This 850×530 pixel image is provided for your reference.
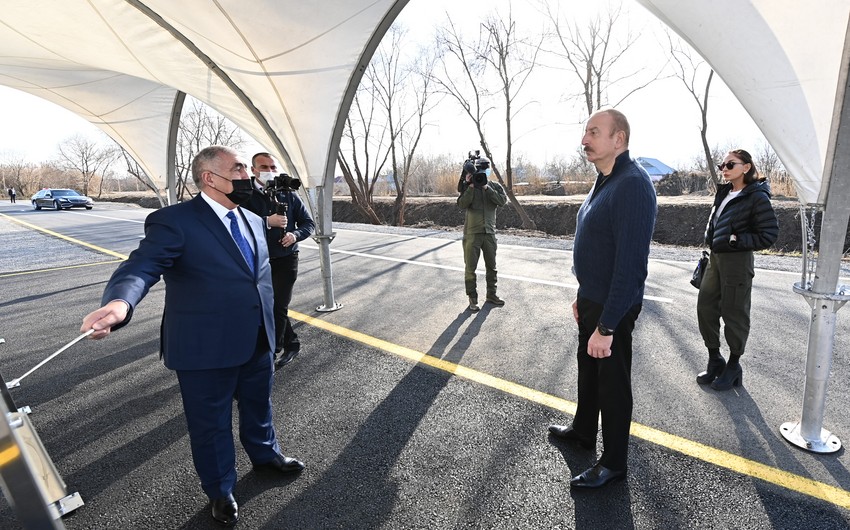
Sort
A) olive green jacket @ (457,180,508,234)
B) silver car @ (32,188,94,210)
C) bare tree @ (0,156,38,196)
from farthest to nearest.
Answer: bare tree @ (0,156,38,196)
silver car @ (32,188,94,210)
olive green jacket @ (457,180,508,234)

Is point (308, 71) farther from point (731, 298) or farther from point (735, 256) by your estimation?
point (731, 298)

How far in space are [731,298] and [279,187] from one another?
3889 millimetres

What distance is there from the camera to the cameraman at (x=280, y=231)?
3844mm

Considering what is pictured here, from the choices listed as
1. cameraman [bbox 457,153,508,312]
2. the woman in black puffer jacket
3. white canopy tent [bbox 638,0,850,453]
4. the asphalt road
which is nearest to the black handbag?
the woman in black puffer jacket

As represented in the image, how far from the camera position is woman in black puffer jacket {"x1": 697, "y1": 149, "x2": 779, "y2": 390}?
10.2 feet

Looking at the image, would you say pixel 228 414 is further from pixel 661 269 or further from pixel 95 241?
pixel 95 241

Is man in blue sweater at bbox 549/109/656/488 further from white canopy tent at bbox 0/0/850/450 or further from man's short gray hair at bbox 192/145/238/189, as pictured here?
man's short gray hair at bbox 192/145/238/189

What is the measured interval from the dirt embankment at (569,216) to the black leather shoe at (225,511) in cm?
1114

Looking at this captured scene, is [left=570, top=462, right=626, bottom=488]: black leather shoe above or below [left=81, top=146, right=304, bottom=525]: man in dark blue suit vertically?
below

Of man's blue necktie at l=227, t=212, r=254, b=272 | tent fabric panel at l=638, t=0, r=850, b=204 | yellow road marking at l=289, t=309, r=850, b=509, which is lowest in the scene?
yellow road marking at l=289, t=309, r=850, b=509

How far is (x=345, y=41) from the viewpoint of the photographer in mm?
4250

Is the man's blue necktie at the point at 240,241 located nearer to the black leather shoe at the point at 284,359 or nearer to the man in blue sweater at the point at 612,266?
the man in blue sweater at the point at 612,266

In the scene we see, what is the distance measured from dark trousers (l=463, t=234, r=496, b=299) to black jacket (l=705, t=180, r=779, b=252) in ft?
8.72

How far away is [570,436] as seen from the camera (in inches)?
104
